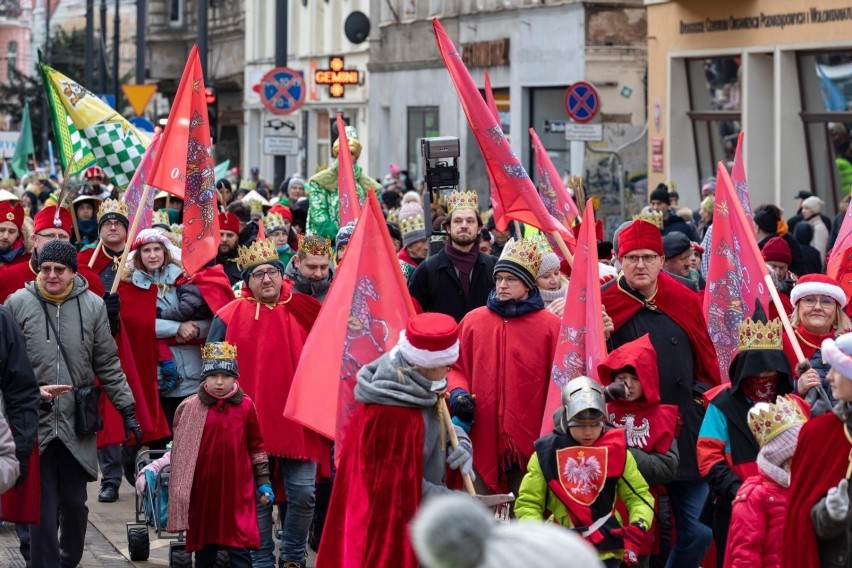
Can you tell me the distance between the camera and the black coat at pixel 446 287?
1053 cm

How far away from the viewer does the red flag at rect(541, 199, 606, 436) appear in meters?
8.53

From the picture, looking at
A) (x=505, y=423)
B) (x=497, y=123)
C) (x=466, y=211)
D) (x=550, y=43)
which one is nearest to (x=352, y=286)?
(x=505, y=423)

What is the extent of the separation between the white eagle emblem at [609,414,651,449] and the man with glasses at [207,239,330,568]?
2300mm

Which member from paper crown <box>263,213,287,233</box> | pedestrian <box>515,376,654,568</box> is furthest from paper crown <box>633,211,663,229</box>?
paper crown <box>263,213,287,233</box>

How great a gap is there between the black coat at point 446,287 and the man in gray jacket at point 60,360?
1.90 m

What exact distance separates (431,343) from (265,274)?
10.6 ft

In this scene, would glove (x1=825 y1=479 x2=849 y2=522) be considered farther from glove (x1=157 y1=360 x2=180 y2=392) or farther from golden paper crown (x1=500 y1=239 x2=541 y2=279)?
glove (x1=157 y1=360 x2=180 y2=392)

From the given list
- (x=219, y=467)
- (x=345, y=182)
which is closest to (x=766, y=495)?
(x=219, y=467)

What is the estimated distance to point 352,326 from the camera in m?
8.20

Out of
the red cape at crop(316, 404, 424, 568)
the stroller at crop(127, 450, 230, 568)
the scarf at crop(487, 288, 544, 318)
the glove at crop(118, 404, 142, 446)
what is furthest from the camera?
the stroller at crop(127, 450, 230, 568)

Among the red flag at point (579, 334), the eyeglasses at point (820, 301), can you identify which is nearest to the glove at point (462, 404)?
the red flag at point (579, 334)

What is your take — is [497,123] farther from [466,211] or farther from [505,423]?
[505,423]

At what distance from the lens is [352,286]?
27.3 ft

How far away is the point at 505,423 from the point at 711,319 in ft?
5.87
